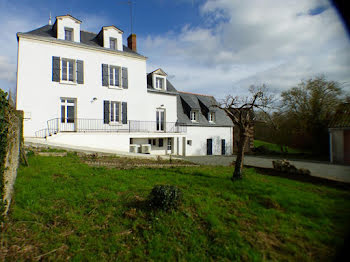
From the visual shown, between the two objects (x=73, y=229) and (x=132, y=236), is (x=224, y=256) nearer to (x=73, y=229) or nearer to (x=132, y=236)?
(x=132, y=236)

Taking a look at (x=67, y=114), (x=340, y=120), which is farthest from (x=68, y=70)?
(x=340, y=120)

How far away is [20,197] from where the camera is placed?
4438mm

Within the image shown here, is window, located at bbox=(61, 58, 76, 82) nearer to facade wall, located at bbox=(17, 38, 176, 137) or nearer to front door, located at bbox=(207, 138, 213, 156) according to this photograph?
facade wall, located at bbox=(17, 38, 176, 137)

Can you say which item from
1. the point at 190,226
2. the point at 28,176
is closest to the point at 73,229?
the point at 190,226

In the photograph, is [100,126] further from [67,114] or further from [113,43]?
[113,43]

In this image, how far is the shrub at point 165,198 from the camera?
4.27m

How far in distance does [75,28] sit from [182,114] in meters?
12.2

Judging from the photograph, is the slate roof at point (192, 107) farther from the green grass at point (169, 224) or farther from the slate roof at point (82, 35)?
the green grass at point (169, 224)

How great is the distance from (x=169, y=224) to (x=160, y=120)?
16.1m

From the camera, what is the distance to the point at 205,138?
72.7 feet

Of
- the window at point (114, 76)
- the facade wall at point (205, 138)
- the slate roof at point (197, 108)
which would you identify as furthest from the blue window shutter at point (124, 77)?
the facade wall at point (205, 138)

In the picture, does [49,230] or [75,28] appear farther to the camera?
[75,28]

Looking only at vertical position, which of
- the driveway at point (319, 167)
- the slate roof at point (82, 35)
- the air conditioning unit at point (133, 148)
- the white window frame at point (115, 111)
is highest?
the slate roof at point (82, 35)

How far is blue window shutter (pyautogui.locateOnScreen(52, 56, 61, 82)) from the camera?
544 inches
